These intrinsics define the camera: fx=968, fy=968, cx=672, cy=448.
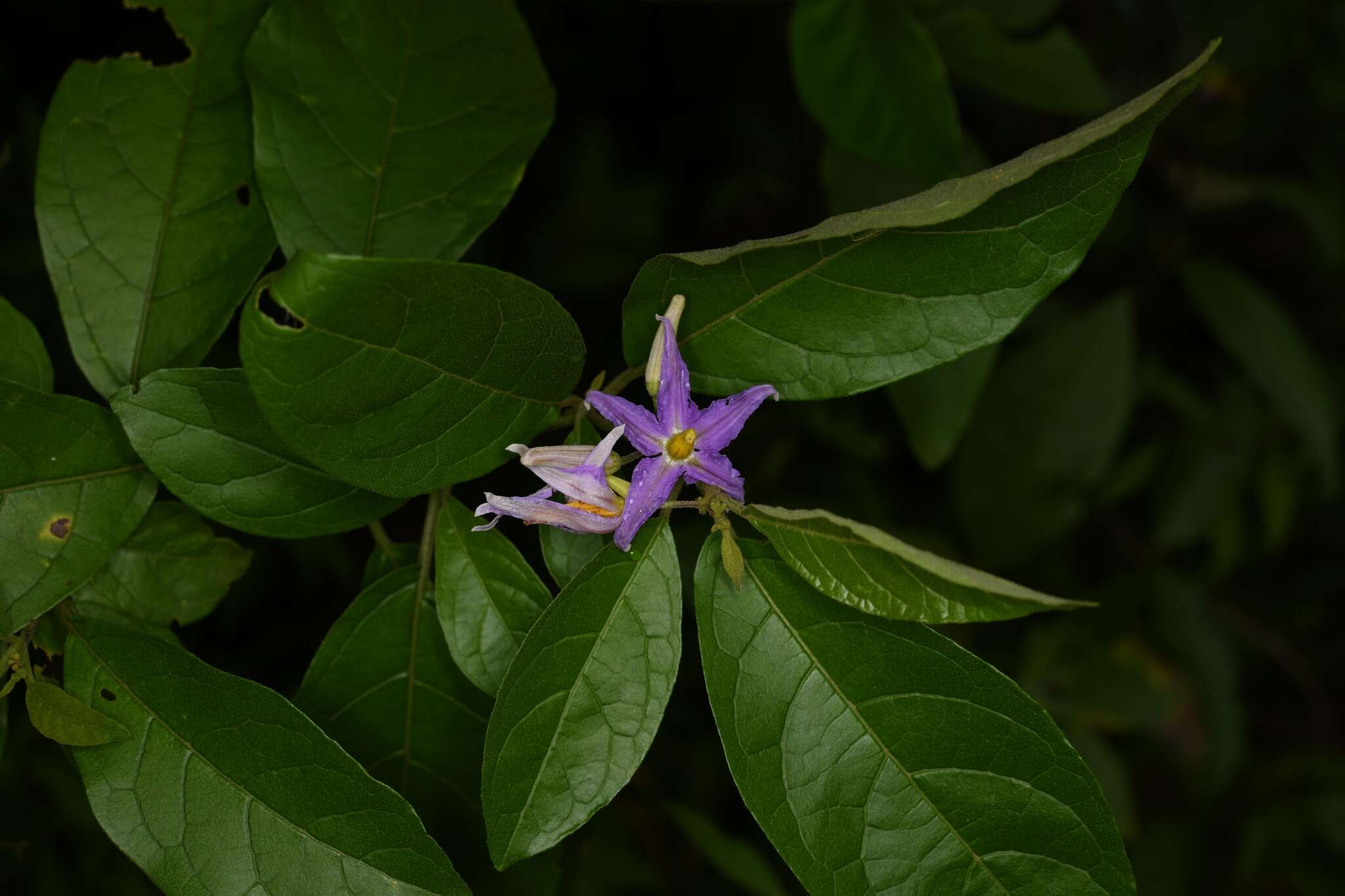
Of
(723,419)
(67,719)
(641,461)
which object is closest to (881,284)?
(723,419)

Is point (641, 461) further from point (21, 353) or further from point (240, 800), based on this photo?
point (21, 353)

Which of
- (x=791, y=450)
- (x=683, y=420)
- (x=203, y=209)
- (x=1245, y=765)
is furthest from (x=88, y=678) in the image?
(x=1245, y=765)

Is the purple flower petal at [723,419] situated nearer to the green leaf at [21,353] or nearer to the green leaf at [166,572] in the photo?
the green leaf at [166,572]

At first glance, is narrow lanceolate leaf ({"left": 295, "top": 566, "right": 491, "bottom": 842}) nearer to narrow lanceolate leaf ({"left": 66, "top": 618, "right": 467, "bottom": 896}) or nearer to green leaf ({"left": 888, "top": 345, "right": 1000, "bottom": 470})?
narrow lanceolate leaf ({"left": 66, "top": 618, "right": 467, "bottom": 896})

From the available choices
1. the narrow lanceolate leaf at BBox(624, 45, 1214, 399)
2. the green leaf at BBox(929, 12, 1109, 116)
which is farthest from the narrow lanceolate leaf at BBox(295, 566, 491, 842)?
the green leaf at BBox(929, 12, 1109, 116)

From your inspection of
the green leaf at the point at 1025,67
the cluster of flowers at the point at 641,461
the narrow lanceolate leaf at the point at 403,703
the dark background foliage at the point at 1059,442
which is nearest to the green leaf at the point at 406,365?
the cluster of flowers at the point at 641,461

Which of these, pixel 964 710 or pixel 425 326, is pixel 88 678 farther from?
pixel 964 710
